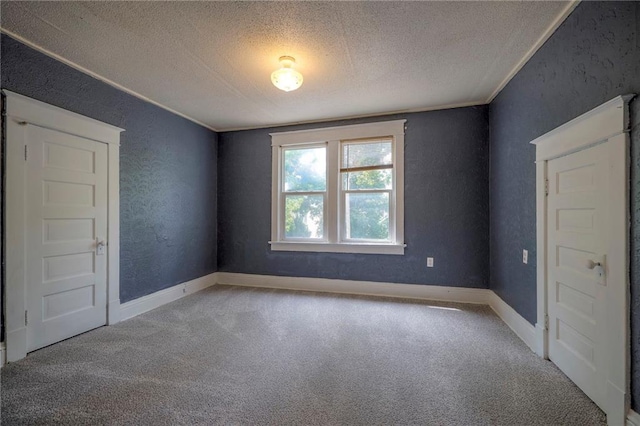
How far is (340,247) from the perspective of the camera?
4.05 m

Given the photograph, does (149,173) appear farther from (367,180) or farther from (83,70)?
(367,180)

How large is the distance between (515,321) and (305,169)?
3.20 m

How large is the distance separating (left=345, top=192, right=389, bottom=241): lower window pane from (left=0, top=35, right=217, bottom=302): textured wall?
228cm

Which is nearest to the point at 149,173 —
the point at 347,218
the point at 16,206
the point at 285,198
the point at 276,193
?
the point at 16,206

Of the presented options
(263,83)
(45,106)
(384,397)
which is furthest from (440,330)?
(45,106)

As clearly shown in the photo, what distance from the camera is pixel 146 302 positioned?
3.32m

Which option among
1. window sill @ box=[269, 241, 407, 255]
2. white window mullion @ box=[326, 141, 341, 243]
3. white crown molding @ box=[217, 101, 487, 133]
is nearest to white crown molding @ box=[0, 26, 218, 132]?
white crown molding @ box=[217, 101, 487, 133]

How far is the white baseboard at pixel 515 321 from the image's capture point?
2371 millimetres

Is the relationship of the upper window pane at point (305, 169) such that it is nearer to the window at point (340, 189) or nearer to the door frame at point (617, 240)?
the window at point (340, 189)

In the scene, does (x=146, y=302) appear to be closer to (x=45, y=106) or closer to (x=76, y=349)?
(x=76, y=349)

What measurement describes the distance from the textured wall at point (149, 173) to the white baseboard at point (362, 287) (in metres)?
0.64

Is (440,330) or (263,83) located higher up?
(263,83)

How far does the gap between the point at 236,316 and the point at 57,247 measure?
69.8 inches

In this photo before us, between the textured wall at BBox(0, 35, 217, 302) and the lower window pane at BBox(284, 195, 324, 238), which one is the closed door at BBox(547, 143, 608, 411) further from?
the textured wall at BBox(0, 35, 217, 302)
